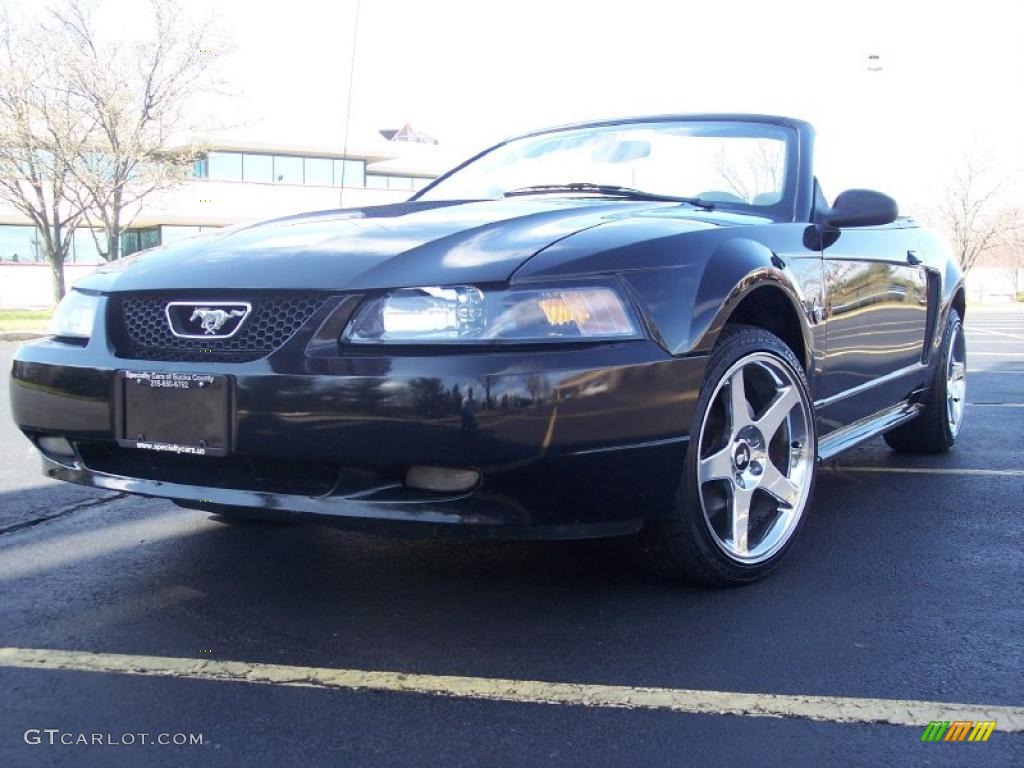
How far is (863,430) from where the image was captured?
413 centimetres

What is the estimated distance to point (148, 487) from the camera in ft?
8.90

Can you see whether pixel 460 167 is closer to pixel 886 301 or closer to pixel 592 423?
pixel 886 301

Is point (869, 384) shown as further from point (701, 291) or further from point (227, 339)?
point (227, 339)

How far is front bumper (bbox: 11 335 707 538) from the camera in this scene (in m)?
2.38

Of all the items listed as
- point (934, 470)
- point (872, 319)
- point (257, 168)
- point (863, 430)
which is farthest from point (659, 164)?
point (257, 168)

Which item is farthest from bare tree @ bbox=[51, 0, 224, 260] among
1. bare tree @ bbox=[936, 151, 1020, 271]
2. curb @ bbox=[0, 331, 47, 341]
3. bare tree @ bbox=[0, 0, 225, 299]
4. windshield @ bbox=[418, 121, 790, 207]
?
bare tree @ bbox=[936, 151, 1020, 271]

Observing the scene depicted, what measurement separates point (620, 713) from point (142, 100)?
76.5 ft

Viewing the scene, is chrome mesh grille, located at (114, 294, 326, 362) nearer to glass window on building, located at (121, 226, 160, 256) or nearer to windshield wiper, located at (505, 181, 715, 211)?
windshield wiper, located at (505, 181, 715, 211)

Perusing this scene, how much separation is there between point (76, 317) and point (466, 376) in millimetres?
1320

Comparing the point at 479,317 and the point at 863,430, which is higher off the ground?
the point at 479,317

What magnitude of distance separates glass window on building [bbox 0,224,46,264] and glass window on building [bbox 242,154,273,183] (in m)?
7.64

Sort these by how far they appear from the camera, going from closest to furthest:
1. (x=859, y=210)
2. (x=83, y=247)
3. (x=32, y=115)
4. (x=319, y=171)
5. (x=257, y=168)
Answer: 1. (x=859, y=210)
2. (x=32, y=115)
3. (x=83, y=247)
4. (x=257, y=168)
5. (x=319, y=171)

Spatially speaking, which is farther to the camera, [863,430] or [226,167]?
[226,167]

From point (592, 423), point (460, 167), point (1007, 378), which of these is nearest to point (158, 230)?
point (1007, 378)
